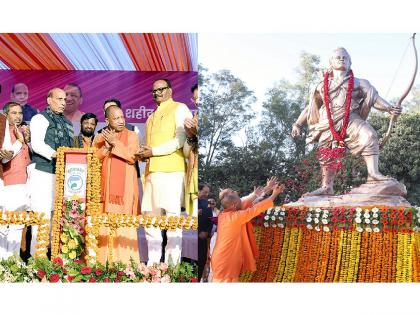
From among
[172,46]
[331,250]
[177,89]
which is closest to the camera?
[331,250]

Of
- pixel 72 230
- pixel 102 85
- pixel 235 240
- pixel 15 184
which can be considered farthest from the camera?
pixel 102 85

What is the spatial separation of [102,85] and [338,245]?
3602mm

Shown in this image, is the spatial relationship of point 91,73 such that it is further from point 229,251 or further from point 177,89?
point 229,251

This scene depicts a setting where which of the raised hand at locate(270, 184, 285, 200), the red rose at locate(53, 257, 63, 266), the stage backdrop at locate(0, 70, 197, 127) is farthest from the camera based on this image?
the stage backdrop at locate(0, 70, 197, 127)

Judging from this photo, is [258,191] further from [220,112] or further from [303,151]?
[220,112]

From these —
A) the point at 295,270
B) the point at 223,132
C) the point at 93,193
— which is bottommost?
the point at 295,270

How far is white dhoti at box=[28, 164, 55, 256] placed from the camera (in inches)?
364

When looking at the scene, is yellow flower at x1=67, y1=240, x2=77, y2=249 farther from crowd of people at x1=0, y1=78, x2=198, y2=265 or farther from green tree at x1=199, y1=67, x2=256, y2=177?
green tree at x1=199, y1=67, x2=256, y2=177

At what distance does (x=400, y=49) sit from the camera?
879 cm

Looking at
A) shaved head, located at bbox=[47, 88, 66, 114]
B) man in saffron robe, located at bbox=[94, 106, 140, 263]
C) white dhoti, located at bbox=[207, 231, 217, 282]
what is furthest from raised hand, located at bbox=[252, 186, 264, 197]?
shaved head, located at bbox=[47, 88, 66, 114]

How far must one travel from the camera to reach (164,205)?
9.17 meters

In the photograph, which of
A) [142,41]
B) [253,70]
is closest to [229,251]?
[253,70]

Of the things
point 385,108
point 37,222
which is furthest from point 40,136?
point 385,108

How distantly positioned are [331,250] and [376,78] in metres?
2.02
